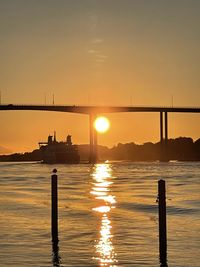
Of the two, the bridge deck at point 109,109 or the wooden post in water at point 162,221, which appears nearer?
the wooden post in water at point 162,221

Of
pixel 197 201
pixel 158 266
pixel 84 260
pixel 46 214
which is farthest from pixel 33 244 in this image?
pixel 197 201

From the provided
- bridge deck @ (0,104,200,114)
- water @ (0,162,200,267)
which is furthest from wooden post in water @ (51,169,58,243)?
bridge deck @ (0,104,200,114)

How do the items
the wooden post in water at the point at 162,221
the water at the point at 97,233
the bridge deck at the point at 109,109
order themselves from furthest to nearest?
the bridge deck at the point at 109,109 → the water at the point at 97,233 → the wooden post in water at the point at 162,221

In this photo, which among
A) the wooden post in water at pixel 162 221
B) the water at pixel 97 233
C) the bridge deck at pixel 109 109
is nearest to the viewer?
the wooden post in water at pixel 162 221

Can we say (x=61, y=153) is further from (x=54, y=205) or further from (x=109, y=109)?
(x=54, y=205)

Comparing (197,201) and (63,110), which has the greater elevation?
(63,110)

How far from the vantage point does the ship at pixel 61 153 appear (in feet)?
534

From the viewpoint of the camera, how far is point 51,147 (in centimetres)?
16600

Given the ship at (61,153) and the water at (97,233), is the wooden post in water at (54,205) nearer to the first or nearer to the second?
the water at (97,233)

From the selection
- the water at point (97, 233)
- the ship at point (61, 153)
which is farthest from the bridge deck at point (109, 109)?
the water at point (97, 233)

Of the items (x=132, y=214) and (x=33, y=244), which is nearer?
(x=33, y=244)

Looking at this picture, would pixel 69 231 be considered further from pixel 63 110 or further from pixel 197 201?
pixel 63 110

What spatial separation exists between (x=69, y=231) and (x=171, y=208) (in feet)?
29.0

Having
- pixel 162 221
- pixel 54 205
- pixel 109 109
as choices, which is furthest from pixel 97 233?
pixel 109 109
